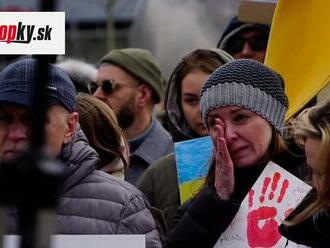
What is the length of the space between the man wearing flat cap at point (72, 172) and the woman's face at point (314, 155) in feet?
1.78

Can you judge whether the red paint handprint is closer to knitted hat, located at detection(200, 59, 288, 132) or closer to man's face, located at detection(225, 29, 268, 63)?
knitted hat, located at detection(200, 59, 288, 132)

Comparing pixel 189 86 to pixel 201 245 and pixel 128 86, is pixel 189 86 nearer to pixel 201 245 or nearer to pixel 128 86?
pixel 128 86

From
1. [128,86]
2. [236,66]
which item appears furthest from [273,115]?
[128,86]

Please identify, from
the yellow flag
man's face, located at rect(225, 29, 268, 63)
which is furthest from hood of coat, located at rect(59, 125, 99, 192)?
man's face, located at rect(225, 29, 268, 63)

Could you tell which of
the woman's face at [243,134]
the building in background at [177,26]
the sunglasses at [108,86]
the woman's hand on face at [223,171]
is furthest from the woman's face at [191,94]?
the building in background at [177,26]

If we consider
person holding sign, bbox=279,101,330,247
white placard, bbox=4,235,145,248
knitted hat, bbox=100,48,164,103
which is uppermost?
knitted hat, bbox=100,48,164,103

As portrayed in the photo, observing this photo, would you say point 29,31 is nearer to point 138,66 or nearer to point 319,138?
point 319,138

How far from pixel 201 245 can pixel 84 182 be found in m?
0.42

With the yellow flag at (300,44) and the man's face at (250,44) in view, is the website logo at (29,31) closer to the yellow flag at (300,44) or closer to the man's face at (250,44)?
the yellow flag at (300,44)

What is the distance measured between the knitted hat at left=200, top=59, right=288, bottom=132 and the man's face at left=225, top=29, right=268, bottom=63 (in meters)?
1.62

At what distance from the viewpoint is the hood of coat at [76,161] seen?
2.96 metres

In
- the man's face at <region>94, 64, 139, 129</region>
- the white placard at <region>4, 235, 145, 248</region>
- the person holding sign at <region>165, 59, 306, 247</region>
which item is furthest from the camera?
the man's face at <region>94, 64, 139, 129</region>

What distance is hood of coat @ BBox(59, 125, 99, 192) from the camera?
2.96 m

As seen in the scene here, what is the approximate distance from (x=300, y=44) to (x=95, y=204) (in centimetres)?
158
